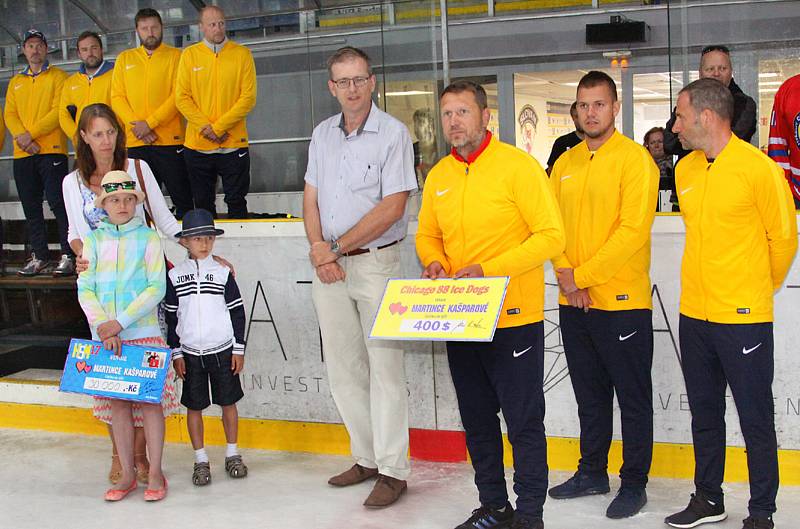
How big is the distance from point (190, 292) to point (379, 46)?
199 cm

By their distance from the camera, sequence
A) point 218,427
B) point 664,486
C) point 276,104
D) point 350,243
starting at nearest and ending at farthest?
point 350,243 → point 664,486 → point 218,427 → point 276,104

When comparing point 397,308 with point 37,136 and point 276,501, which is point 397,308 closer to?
point 276,501

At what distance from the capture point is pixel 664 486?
3883mm

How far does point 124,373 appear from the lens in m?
3.86

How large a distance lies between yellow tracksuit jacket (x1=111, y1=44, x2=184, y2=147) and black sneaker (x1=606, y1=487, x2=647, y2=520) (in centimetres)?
333

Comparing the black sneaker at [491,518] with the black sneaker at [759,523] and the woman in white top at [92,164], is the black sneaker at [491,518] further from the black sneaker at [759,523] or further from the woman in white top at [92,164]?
the woman in white top at [92,164]

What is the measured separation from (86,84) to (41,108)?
0.58 meters

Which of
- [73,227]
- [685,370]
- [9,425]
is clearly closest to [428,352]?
[685,370]

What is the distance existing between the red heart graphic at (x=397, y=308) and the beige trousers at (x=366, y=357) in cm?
59

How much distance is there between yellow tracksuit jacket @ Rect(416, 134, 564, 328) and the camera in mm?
3016

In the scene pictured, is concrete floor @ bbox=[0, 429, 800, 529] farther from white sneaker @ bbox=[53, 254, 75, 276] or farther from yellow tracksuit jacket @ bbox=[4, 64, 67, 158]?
yellow tracksuit jacket @ bbox=[4, 64, 67, 158]

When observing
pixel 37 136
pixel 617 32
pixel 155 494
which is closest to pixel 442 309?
pixel 155 494

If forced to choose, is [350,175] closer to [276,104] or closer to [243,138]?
[243,138]

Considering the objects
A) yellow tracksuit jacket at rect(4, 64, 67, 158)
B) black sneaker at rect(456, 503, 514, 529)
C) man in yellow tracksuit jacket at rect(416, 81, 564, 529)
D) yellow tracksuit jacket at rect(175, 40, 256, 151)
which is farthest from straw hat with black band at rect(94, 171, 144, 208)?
yellow tracksuit jacket at rect(4, 64, 67, 158)
